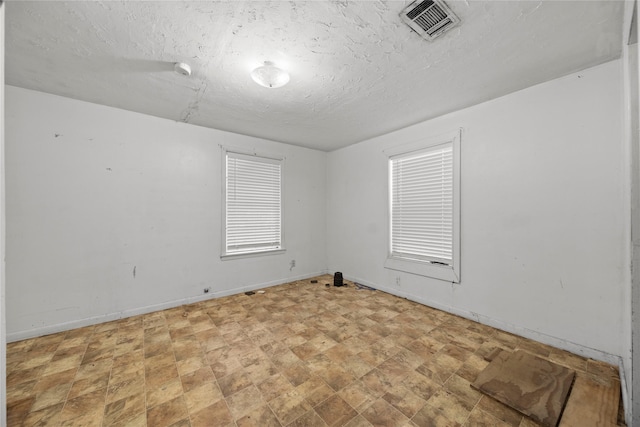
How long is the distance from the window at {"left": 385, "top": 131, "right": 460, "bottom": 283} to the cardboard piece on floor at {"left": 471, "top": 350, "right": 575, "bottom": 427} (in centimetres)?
115

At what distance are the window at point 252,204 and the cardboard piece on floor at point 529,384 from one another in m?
3.44

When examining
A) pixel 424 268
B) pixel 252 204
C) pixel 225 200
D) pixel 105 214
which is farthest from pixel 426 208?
pixel 105 214

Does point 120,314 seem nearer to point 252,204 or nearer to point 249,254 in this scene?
point 249,254

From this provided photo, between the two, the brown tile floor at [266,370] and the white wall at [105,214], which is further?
the white wall at [105,214]

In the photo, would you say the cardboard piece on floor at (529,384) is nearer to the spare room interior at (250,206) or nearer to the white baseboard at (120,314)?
the spare room interior at (250,206)

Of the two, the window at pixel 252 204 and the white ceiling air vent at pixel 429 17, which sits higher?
the white ceiling air vent at pixel 429 17

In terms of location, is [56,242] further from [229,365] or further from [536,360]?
[536,360]

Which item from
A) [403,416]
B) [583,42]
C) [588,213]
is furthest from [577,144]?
[403,416]

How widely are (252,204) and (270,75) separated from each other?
2471 millimetres

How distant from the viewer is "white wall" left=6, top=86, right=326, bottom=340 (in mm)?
2637

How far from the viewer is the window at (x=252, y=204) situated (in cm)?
405

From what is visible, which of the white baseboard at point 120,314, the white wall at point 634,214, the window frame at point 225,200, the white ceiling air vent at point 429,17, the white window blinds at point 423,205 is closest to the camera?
the white wall at point 634,214

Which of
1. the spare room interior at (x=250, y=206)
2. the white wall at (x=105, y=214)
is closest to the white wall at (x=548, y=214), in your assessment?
the spare room interior at (x=250, y=206)

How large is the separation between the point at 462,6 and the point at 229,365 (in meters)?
3.24
